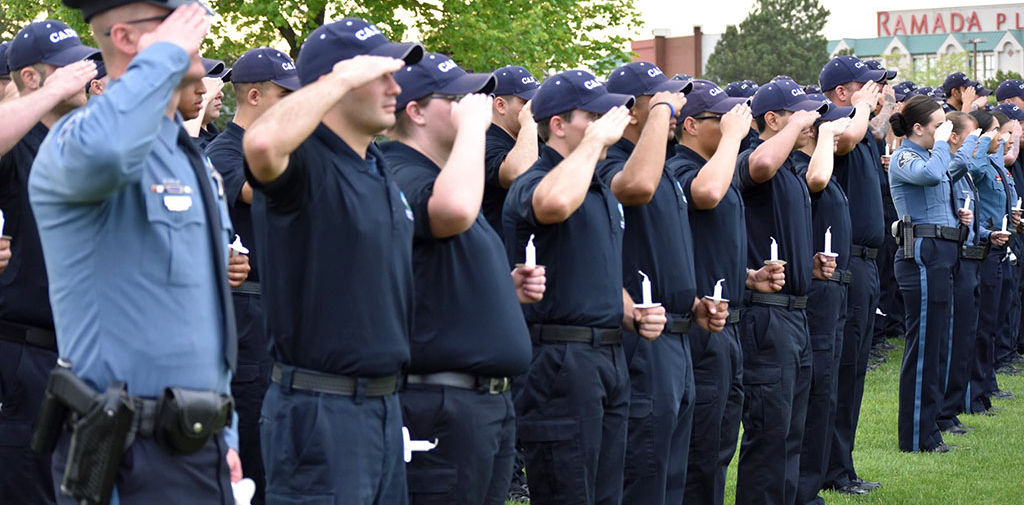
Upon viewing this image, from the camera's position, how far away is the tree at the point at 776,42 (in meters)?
79.8

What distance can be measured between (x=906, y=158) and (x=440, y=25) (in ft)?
62.0

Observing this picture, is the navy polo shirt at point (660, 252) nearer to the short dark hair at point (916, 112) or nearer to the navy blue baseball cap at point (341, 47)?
the navy blue baseball cap at point (341, 47)

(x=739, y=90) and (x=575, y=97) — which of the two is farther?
(x=739, y=90)

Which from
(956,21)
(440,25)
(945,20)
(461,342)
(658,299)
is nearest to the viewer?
(461,342)

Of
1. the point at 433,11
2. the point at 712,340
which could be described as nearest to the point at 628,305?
the point at 712,340

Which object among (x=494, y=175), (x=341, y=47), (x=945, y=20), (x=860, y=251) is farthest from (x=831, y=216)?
(x=945, y=20)

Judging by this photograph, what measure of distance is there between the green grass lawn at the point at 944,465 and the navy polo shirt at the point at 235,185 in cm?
336

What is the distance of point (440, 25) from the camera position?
27.9 m

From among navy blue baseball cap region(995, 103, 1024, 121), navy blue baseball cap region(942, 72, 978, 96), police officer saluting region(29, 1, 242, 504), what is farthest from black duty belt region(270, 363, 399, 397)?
navy blue baseball cap region(942, 72, 978, 96)

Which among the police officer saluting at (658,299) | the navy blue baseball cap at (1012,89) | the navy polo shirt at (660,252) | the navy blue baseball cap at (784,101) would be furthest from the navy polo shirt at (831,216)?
the navy blue baseball cap at (1012,89)

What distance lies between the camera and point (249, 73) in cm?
679

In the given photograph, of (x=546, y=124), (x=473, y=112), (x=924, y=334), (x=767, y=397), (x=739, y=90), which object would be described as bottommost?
(x=924, y=334)

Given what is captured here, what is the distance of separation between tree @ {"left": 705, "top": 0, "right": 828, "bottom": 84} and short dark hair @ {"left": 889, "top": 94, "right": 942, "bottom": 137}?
70.1 meters

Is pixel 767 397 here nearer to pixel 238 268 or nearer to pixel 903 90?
pixel 238 268
